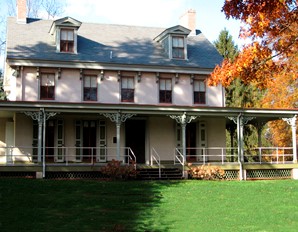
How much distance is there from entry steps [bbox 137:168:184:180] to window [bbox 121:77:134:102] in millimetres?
4861

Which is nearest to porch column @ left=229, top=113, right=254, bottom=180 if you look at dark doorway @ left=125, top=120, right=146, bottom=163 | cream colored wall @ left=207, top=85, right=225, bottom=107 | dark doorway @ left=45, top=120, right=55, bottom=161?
cream colored wall @ left=207, top=85, right=225, bottom=107

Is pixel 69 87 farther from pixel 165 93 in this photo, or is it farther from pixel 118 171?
pixel 118 171

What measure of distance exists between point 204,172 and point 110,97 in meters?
6.89

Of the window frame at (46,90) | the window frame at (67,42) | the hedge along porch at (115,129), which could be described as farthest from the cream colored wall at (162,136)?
the window frame at (67,42)

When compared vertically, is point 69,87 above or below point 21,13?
below

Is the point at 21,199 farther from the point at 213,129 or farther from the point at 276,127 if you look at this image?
the point at 276,127

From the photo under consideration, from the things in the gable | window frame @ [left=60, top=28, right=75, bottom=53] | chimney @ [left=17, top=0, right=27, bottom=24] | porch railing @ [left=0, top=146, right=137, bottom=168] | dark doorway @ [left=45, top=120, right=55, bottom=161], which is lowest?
porch railing @ [left=0, top=146, right=137, bottom=168]

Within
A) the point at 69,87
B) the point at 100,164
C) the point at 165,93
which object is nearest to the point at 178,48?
the point at 165,93

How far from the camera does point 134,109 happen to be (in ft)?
75.8

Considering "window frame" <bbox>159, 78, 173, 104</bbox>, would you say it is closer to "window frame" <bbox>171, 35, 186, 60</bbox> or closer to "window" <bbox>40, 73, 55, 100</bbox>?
"window frame" <bbox>171, 35, 186, 60</bbox>

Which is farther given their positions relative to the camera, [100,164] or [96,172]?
[100,164]

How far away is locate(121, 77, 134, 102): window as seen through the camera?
26.3m

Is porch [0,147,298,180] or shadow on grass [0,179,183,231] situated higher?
porch [0,147,298,180]

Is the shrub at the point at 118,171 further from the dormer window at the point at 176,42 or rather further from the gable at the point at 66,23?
the gable at the point at 66,23
